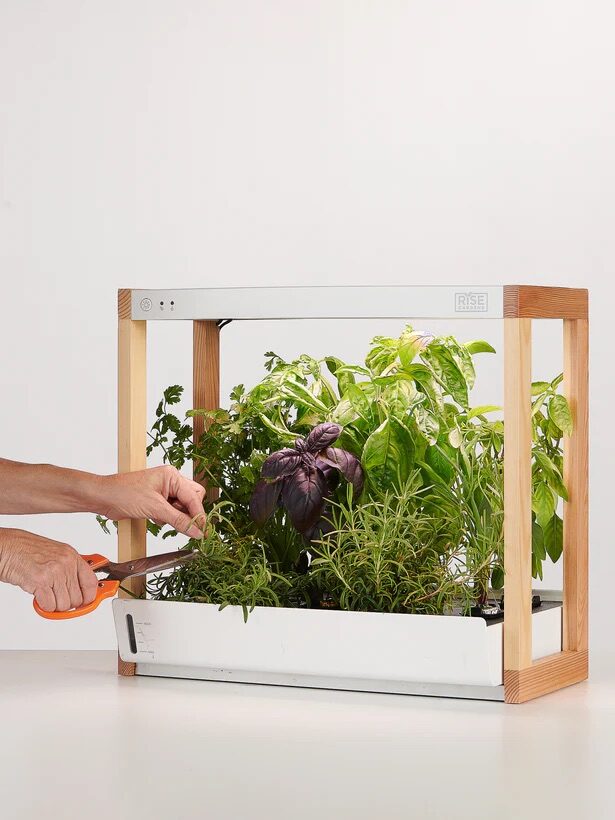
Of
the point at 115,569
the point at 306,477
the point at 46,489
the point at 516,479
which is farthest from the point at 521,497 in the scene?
the point at 46,489

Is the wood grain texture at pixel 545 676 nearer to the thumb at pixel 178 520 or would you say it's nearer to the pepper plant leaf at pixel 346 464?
the pepper plant leaf at pixel 346 464

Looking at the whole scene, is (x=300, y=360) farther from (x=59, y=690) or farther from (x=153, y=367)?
(x=153, y=367)

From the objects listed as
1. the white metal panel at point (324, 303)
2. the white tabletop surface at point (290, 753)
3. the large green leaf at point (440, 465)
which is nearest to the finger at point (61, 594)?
the white tabletop surface at point (290, 753)

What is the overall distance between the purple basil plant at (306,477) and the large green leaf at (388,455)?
19 mm

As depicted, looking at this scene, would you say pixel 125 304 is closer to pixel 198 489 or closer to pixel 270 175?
pixel 198 489

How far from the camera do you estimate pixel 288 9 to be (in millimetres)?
3258

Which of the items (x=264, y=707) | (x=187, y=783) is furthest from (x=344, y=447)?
(x=187, y=783)

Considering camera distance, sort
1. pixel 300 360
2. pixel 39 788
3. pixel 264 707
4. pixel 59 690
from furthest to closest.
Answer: pixel 300 360 < pixel 59 690 < pixel 264 707 < pixel 39 788

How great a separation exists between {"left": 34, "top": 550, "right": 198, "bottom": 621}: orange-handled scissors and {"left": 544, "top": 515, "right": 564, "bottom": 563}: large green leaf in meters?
0.44

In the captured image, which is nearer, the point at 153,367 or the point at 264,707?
the point at 264,707

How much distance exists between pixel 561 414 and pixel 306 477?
312mm

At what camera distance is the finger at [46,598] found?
1.55 metres

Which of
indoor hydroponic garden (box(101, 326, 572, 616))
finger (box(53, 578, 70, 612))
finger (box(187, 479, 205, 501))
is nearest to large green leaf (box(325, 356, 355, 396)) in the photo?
indoor hydroponic garden (box(101, 326, 572, 616))

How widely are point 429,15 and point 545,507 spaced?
190 centimetres
